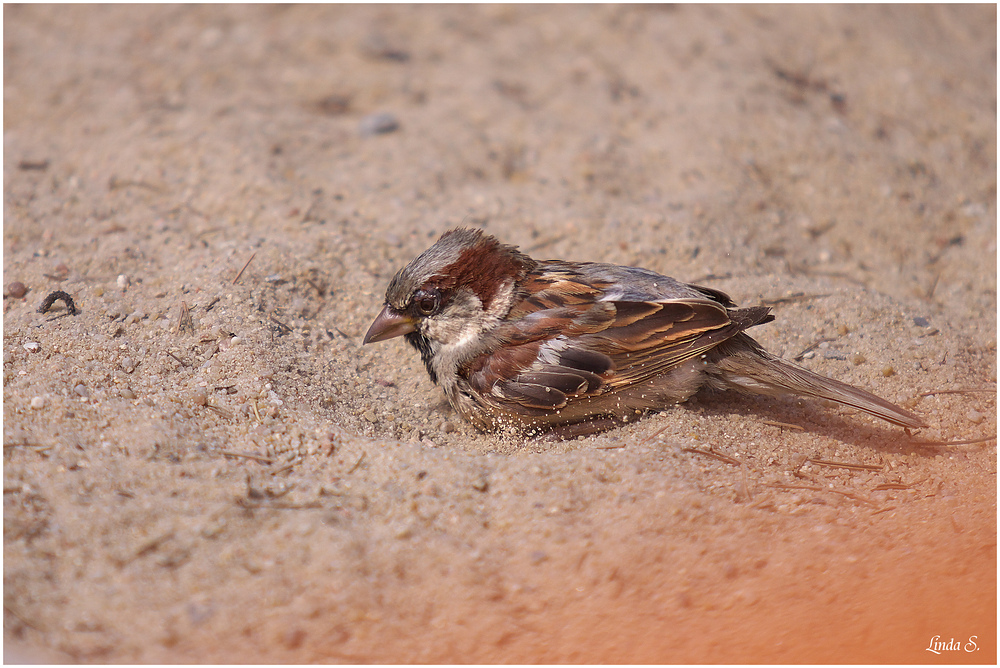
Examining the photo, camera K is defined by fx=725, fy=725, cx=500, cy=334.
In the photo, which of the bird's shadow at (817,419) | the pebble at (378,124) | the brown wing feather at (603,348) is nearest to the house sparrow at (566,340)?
the brown wing feather at (603,348)

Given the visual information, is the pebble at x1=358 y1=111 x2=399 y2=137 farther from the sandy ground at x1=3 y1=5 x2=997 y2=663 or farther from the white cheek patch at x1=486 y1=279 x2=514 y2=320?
the white cheek patch at x1=486 y1=279 x2=514 y2=320

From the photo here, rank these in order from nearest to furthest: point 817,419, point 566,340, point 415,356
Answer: point 566,340
point 817,419
point 415,356

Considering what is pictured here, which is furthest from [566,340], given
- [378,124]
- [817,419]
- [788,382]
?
[378,124]

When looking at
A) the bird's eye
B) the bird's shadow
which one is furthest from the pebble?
the bird's shadow

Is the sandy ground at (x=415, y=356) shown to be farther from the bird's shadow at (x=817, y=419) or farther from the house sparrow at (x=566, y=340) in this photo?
the house sparrow at (x=566, y=340)

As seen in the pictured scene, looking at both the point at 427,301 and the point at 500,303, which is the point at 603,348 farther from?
the point at 427,301
